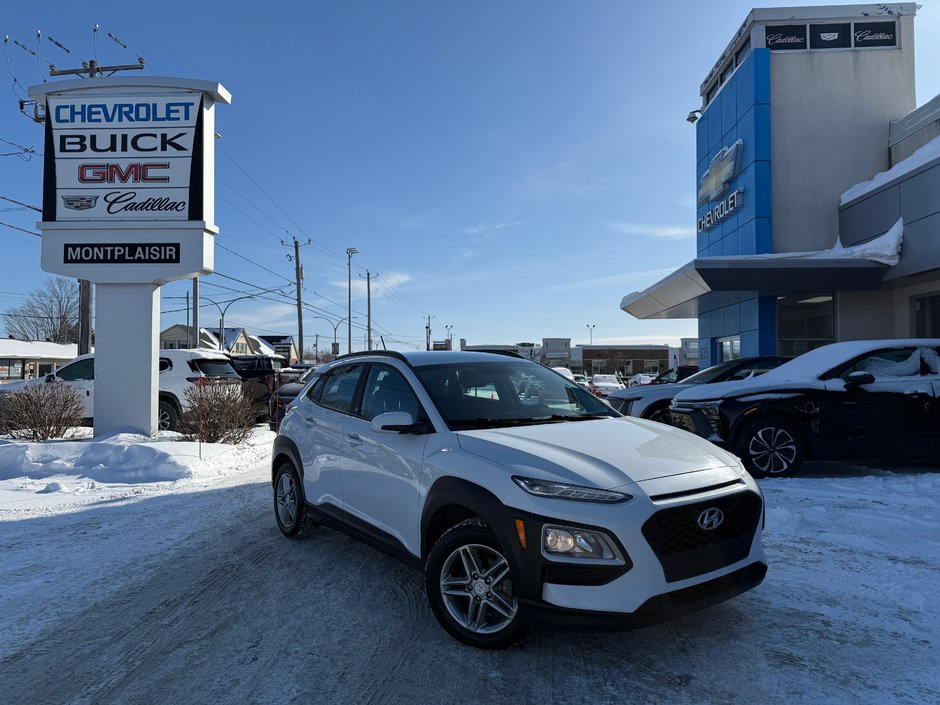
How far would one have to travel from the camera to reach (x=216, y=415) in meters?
10.4

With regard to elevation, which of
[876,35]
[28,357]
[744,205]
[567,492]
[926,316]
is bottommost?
[567,492]

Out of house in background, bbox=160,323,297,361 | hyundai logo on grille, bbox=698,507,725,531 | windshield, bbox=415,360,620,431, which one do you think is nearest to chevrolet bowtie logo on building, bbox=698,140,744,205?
windshield, bbox=415,360,620,431

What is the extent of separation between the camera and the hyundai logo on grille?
2.87 metres

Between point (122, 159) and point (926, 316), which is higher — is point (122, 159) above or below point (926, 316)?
above

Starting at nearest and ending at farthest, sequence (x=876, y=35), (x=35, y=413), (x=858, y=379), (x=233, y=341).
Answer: (x=858, y=379) < (x=35, y=413) < (x=876, y=35) < (x=233, y=341)

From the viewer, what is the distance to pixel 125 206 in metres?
11.1

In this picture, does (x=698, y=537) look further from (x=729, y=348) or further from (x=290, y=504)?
(x=729, y=348)

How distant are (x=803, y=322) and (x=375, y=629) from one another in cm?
2081

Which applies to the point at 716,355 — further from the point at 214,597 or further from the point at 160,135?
the point at 214,597

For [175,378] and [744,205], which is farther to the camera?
[744,205]

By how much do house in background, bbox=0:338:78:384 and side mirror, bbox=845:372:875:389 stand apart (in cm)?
5603

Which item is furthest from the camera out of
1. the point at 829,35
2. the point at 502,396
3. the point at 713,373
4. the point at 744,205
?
the point at 744,205

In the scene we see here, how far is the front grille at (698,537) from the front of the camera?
2.74 m

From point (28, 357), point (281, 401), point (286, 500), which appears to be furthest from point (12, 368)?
point (286, 500)
